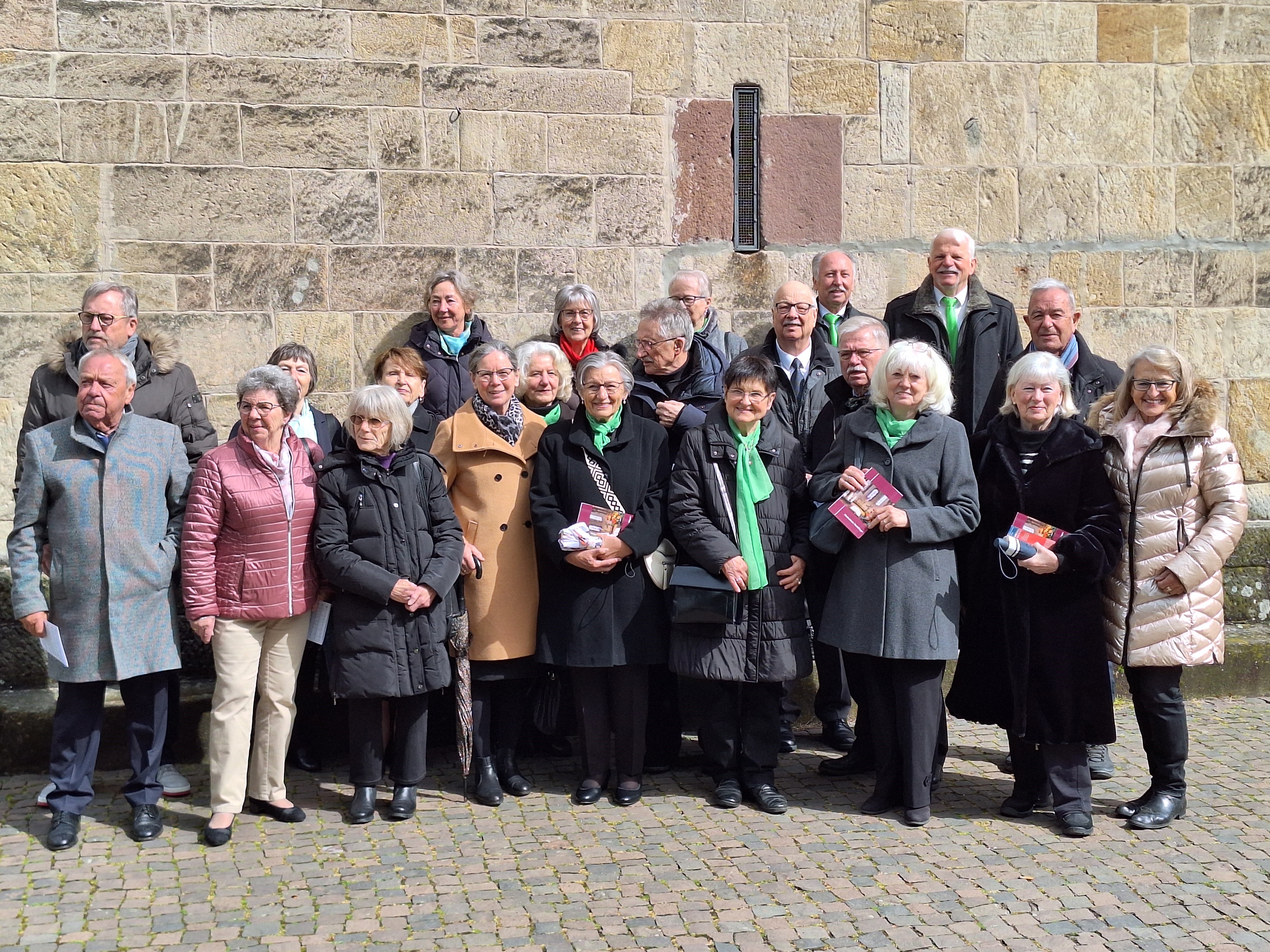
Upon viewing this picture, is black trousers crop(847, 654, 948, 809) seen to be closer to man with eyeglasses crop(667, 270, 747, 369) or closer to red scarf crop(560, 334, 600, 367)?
man with eyeglasses crop(667, 270, 747, 369)

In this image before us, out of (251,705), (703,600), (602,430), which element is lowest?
(251,705)

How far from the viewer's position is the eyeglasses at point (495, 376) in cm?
536

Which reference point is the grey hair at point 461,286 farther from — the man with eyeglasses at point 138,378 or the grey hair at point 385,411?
the grey hair at point 385,411

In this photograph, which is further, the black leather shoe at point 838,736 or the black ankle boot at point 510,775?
the black leather shoe at point 838,736

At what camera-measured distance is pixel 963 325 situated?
621cm

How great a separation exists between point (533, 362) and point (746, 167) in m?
2.33

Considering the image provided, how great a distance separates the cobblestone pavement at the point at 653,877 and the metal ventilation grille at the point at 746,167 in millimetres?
3092

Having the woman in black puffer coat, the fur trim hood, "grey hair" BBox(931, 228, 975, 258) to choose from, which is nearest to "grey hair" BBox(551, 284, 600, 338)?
the woman in black puffer coat

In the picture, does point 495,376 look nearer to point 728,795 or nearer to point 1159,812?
point 728,795

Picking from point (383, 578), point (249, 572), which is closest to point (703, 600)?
point (383, 578)

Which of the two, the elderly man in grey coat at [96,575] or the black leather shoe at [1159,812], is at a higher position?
the elderly man in grey coat at [96,575]

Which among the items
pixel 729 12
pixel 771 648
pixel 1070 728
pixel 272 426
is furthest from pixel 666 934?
pixel 729 12

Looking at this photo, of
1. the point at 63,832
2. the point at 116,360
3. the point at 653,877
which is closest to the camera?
the point at 653,877

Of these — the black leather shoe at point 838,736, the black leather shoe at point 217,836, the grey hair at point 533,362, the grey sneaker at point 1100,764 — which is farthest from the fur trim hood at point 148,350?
the grey sneaker at point 1100,764
